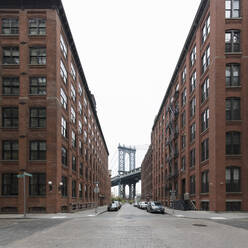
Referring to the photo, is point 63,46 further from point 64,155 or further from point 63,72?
point 64,155

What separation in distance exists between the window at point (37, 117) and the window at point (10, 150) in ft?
8.50

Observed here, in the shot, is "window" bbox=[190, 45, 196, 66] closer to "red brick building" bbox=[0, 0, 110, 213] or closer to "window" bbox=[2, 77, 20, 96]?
"red brick building" bbox=[0, 0, 110, 213]

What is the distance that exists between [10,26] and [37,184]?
17.3 metres

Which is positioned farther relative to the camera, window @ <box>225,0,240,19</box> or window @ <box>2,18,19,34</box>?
window @ <box>225,0,240,19</box>

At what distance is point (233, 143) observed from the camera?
31797 millimetres

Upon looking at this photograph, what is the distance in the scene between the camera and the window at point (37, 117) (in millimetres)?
31658

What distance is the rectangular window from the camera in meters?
32.2

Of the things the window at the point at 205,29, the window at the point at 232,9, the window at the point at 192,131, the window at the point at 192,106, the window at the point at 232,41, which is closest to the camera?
the window at the point at 232,41

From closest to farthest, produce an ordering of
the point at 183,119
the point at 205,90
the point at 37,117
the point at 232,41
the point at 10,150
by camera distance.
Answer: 1. the point at 10,150
2. the point at 37,117
3. the point at 232,41
4. the point at 205,90
5. the point at 183,119

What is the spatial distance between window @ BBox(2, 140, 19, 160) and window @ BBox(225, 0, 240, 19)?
87.6 ft

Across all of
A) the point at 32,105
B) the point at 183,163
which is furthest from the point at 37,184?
the point at 183,163

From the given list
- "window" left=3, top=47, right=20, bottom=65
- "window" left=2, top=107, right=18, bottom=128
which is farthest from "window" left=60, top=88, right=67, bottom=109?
"window" left=3, top=47, right=20, bottom=65

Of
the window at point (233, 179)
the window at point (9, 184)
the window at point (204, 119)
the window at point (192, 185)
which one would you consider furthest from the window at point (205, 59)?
the window at point (9, 184)

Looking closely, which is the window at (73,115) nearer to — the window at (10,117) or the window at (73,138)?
the window at (73,138)
